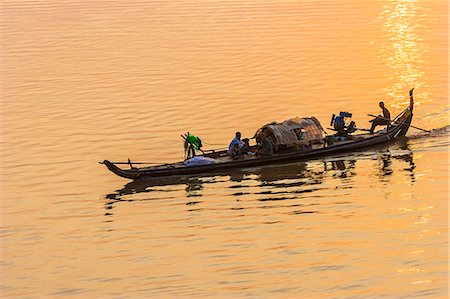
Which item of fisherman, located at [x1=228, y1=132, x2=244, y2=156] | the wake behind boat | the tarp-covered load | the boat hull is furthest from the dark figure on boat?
fisherman, located at [x1=228, y1=132, x2=244, y2=156]

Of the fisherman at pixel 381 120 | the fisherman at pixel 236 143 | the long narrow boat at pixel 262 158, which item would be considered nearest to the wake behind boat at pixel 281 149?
the long narrow boat at pixel 262 158

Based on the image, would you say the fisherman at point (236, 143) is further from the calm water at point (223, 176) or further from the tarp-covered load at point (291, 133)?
the calm water at point (223, 176)

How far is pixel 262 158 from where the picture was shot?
Result: 99.1 ft

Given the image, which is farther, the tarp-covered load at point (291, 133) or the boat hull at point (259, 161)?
the tarp-covered load at point (291, 133)

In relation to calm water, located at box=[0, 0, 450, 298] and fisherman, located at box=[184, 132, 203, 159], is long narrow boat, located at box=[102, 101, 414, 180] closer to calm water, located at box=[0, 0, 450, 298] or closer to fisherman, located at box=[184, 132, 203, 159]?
calm water, located at box=[0, 0, 450, 298]

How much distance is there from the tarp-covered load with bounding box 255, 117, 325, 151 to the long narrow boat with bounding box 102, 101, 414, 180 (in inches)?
10.3

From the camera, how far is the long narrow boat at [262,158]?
29.6 metres

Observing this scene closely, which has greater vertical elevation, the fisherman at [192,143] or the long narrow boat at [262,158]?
the fisherman at [192,143]

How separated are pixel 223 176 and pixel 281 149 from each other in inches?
75.8

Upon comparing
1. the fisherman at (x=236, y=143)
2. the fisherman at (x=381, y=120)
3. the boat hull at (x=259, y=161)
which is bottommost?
the boat hull at (x=259, y=161)

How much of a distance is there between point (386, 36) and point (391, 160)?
2163 centimetres

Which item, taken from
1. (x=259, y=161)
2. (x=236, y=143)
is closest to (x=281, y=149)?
(x=259, y=161)

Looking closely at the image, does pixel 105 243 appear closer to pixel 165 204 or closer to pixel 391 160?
pixel 165 204

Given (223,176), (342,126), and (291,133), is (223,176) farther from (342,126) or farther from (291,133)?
(342,126)
